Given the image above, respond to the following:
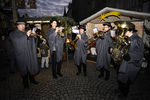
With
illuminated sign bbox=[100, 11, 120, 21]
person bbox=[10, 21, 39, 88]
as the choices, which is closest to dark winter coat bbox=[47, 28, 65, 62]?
person bbox=[10, 21, 39, 88]

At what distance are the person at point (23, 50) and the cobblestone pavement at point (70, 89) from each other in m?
0.57

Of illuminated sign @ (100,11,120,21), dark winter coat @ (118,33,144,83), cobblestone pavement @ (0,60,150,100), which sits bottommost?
cobblestone pavement @ (0,60,150,100)

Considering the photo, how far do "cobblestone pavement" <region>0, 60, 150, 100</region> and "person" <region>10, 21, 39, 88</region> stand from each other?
0.57 m

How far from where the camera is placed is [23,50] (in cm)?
367

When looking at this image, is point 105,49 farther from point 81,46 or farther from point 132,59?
point 132,59

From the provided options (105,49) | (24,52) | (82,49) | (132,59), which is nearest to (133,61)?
(132,59)

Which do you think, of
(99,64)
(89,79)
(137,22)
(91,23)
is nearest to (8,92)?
(89,79)

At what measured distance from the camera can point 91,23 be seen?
28.4 feet

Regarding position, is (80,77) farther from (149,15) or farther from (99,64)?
(149,15)

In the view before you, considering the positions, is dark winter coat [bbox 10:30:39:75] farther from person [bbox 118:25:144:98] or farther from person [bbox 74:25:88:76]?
person [bbox 118:25:144:98]

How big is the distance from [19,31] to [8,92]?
93.2 inches

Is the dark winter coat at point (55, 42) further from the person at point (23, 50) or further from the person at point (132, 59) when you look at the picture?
the person at point (132, 59)

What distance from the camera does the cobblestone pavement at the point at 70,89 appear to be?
11.6 ft

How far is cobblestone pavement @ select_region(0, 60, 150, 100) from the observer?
352cm
